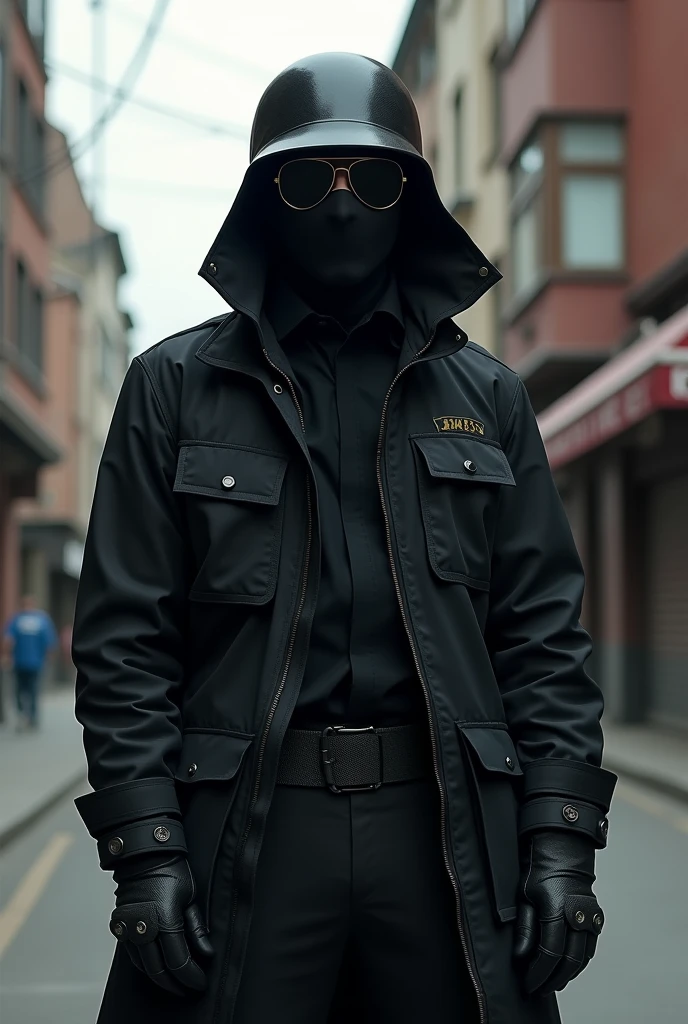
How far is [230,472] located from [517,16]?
834 inches

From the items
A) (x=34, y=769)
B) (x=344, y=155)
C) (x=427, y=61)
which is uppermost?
(x=427, y=61)

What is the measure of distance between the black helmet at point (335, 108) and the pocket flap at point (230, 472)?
1.59 ft

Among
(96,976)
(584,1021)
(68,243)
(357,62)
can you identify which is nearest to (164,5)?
(96,976)

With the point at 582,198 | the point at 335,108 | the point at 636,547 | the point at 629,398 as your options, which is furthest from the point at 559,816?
the point at 582,198

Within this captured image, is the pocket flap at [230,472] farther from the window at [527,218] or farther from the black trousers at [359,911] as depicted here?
the window at [527,218]

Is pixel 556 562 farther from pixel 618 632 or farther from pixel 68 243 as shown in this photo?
pixel 68 243

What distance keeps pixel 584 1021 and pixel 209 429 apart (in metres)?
3.44

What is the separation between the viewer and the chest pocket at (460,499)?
2.21 meters

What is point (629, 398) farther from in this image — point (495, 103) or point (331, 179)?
point (495, 103)

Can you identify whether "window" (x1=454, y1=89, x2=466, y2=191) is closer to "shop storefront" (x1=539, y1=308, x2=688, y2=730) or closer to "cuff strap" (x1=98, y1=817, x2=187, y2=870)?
"shop storefront" (x1=539, y1=308, x2=688, y2=730)

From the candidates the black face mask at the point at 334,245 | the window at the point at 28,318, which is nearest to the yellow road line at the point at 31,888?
the black face mask at the point at 334,245

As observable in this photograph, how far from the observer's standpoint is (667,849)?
28.9ft

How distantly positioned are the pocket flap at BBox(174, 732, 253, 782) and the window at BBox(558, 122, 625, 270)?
17.1m

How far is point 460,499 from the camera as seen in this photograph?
7.43 feet
